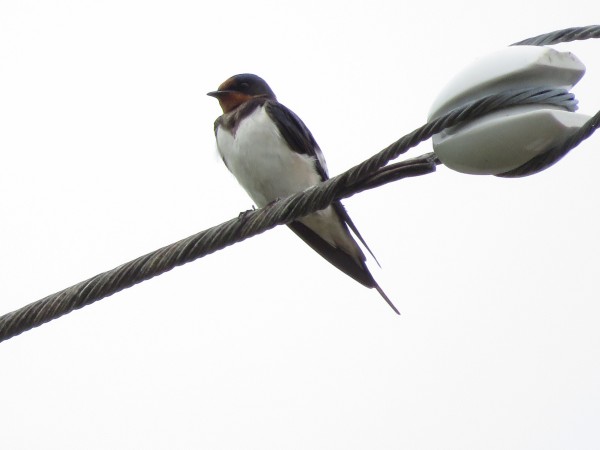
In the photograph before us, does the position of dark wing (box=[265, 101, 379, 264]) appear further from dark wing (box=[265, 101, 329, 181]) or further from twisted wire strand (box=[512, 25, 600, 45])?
twisted wire strand (box=[512, 25, 600, 45])

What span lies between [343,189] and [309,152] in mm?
1685

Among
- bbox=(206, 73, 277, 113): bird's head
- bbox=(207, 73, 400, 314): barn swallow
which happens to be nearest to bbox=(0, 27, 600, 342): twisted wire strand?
bbox=(207, 73, 400, 314): barn swallow

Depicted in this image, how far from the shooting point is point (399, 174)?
213 cm

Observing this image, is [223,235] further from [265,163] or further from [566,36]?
[265,163]

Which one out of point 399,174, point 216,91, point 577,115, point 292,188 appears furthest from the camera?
point 216,91

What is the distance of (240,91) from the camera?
4.11m

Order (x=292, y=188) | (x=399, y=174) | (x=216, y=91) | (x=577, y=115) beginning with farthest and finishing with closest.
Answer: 1. (x=216, y=91)
2. (x=292, y=188)
3. (x=399, y=174)
4. (x=577, y=115)

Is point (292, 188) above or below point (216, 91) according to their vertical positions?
below

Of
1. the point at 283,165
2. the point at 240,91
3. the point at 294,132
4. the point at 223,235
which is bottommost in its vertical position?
the point at 223,235

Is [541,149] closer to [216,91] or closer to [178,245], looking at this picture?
[178,245]

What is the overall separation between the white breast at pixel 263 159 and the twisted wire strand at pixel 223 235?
1.38 metres

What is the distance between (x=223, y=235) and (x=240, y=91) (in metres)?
1.95

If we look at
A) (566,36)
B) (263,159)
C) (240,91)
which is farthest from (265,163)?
(566,36)

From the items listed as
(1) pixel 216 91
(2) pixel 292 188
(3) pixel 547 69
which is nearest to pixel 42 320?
(3) pixel 547 69
